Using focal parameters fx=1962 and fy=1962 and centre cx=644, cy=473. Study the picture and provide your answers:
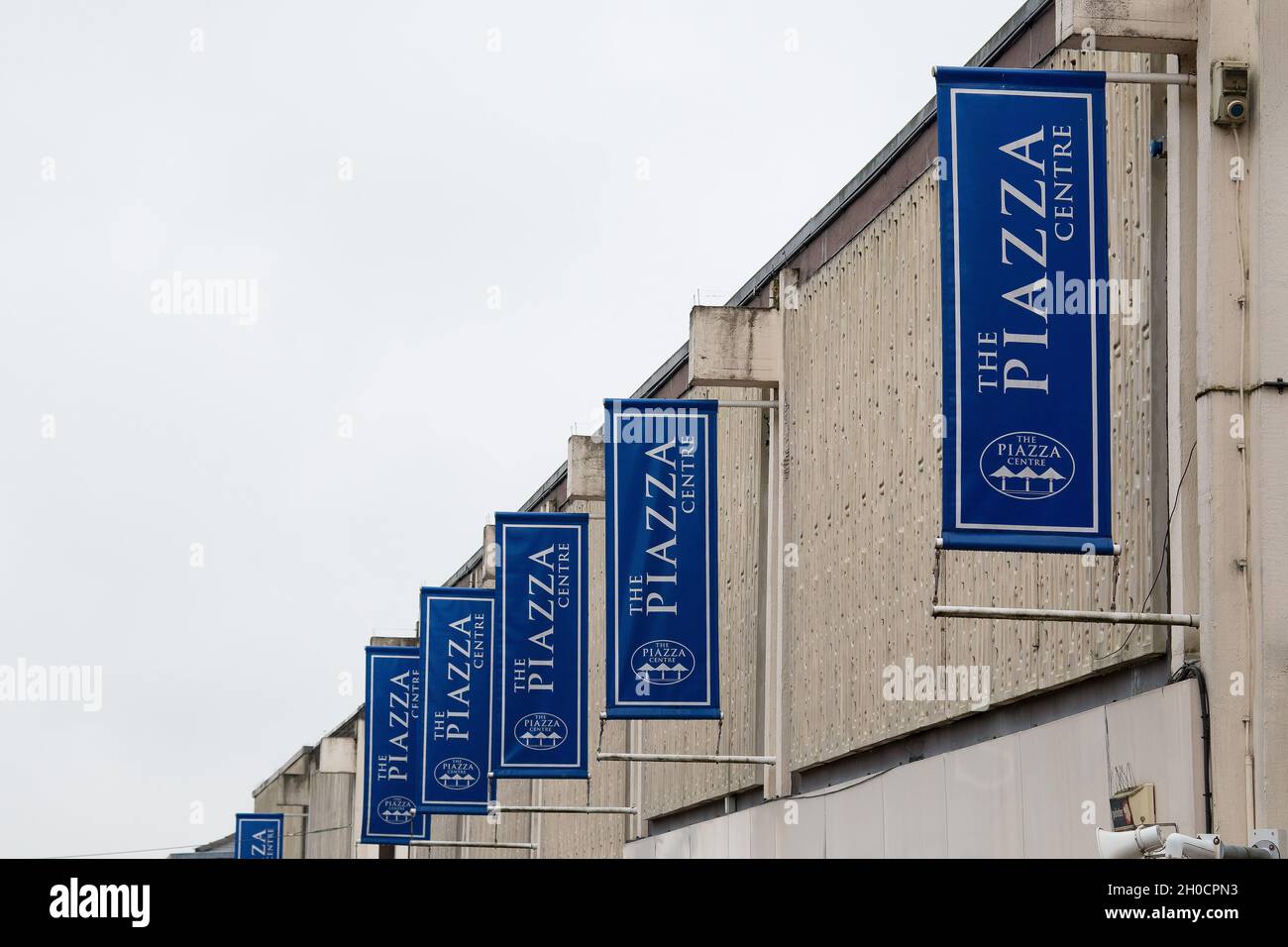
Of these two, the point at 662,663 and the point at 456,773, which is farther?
the point at 456,773

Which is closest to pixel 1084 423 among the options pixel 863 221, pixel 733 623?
pixel 863 221

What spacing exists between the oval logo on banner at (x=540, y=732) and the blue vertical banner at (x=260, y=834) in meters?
34.1

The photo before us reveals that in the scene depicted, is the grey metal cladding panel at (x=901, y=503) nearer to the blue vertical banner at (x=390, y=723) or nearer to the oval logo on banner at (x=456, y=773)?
the oval logo on banner at (x=456, y=773)

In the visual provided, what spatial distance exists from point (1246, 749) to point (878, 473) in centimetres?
707

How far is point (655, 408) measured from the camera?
19453mm

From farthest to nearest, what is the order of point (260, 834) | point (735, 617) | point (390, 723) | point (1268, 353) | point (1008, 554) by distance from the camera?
point (260, 834)
point (390, 723)
point (735, 617)
point (1008, 554)
point (1268, 353)

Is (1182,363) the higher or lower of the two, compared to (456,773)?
higher

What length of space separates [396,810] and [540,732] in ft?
42.6

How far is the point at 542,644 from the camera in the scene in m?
22.2

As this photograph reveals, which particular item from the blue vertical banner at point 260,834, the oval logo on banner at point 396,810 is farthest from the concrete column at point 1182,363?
the blue vertical banner at point 260,834
